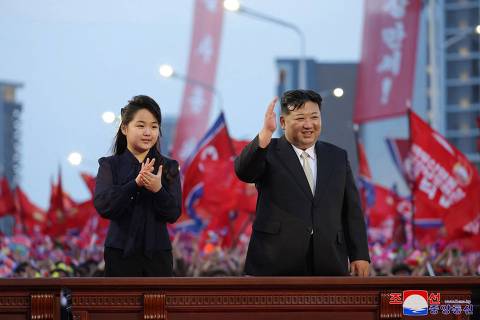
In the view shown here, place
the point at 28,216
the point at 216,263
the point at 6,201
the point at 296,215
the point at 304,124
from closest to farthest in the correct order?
the point at 296,215, the point at 304,124, the point at 216,263, the point at 6,201, the point at 28,216

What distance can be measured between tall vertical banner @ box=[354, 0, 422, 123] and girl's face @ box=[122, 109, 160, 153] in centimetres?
1459

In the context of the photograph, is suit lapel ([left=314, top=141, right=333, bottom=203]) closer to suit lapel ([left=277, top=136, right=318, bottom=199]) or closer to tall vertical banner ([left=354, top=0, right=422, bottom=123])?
suit lapel ([left=277, top=136, right=318, bottom=199])

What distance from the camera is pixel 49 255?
18.4 meters

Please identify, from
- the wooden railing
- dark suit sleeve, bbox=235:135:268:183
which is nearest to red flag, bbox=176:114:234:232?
dark suit sleeve, bbox=235:135:268:183

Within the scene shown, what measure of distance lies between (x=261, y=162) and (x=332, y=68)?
2243 inches

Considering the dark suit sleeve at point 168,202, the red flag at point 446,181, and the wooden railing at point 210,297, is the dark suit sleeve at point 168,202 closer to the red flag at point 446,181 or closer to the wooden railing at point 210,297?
the wooden railing at point 210,297

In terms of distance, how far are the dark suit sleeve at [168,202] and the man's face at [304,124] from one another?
2.50ft

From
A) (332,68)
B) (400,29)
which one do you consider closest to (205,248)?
(400,29)

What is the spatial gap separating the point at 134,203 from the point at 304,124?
3.63 feet

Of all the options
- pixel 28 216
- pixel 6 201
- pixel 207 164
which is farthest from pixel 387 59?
pixel 28 216

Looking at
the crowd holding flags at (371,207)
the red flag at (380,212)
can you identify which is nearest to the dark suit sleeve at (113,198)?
the crowd holding flags at (371,207)

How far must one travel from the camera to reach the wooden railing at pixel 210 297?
5598mm

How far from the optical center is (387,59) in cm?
2205

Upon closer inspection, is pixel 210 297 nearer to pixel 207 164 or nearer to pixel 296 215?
pixel 296 215
